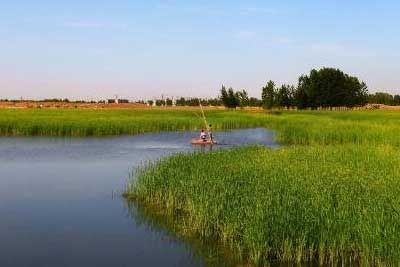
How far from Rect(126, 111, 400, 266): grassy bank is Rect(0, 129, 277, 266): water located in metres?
0.89

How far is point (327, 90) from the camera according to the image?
10138 cm

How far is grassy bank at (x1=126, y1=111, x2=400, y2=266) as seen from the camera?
945 centimetres

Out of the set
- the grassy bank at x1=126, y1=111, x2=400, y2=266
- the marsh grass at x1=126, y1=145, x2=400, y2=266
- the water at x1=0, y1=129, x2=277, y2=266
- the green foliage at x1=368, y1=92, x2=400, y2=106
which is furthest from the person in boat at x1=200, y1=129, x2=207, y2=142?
the green foliage at x1=368, y1=92, x2=400, y2=106

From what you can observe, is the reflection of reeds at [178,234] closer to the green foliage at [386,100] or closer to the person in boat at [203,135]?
the person in boat at [203,135]

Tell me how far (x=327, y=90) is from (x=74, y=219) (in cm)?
9195

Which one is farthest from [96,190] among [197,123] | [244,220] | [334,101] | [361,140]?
[334,101]

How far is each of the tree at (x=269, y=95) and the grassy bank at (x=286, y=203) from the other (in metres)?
81.1

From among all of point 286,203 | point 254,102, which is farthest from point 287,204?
point 254,102

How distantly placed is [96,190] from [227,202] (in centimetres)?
782

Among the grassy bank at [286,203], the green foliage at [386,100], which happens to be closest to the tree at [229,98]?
the green foliage at [386,100]

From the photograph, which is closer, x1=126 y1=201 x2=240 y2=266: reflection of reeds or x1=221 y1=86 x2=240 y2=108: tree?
x1=126 y1=201 x2=240 y2=266: reflection of reeds

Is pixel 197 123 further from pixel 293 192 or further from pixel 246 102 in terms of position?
pixel 246 102

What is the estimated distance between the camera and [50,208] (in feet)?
50.0

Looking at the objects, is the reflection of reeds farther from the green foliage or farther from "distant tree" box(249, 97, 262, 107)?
the green foliage
